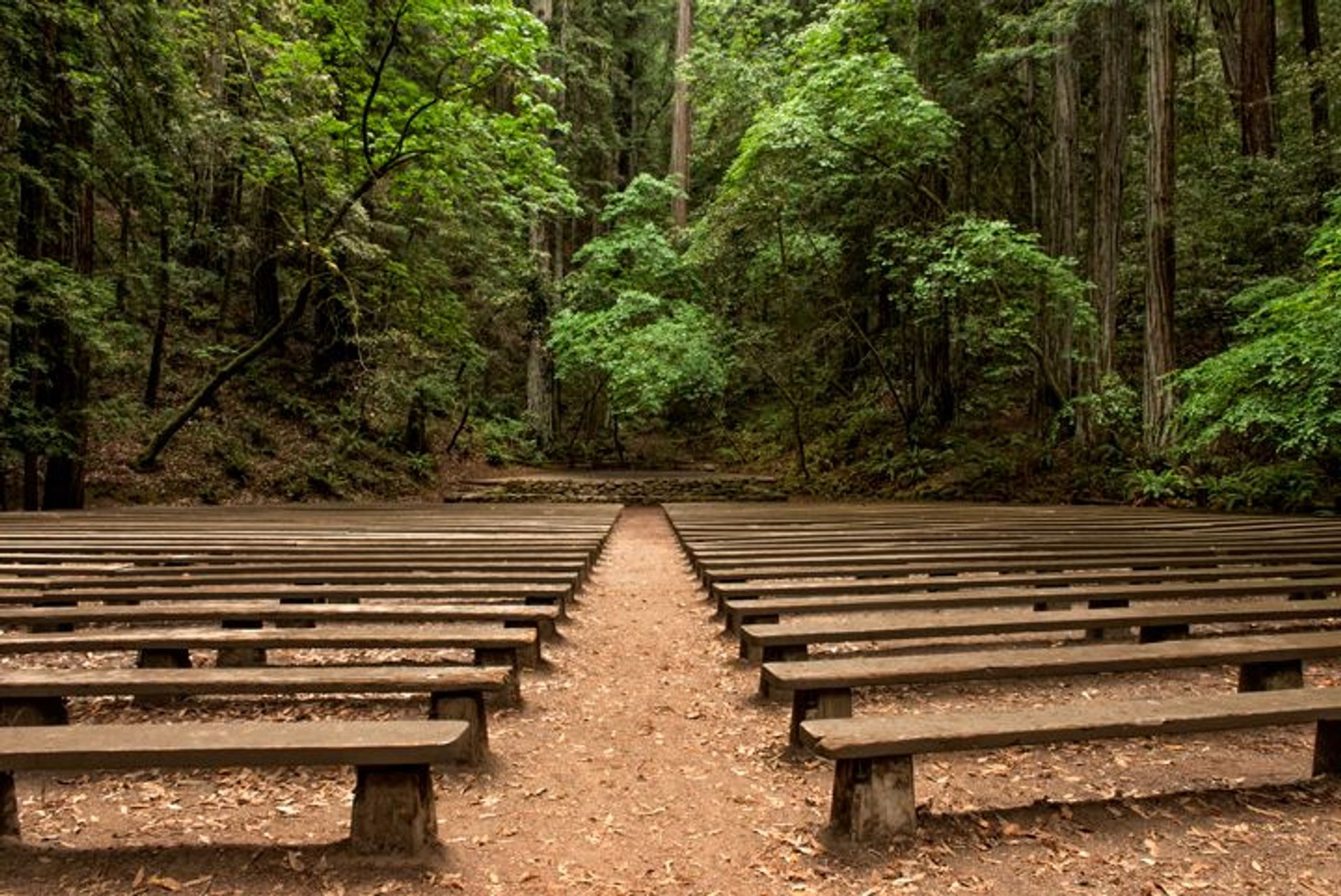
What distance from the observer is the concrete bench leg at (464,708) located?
2.85m

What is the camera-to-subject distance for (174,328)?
17.6 meters

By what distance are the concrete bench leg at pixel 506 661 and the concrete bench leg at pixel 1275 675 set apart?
11.5ft

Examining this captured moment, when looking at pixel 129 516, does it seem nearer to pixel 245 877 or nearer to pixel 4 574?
pixel 4 574

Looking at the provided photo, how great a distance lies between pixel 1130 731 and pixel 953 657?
785 millimetres

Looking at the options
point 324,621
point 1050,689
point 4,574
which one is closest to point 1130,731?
point 1050,689

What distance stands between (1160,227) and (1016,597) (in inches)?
462

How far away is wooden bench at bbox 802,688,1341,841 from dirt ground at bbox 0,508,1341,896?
117 millimetres

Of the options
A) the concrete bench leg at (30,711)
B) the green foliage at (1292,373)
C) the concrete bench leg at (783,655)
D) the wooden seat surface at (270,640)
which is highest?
the green foliage at (1292,373)

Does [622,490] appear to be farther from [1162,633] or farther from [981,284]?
[1162,633]

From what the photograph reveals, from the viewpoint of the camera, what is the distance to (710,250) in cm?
1617

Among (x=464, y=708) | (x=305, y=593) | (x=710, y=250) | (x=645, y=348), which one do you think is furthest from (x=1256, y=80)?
(x=305, y=593)

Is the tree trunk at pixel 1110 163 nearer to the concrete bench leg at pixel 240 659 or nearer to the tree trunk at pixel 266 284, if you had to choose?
the concrete bench leg at pixel 240 659

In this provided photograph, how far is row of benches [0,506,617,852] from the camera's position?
81.7 inches

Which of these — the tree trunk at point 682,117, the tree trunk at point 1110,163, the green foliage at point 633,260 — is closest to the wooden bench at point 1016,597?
the tree trunk at point 1110,163
